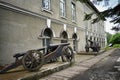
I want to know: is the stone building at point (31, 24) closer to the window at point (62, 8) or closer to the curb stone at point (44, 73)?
the window at point (62, 8)

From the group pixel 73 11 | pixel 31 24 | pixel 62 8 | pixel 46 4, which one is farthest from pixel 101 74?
pixel 73 11

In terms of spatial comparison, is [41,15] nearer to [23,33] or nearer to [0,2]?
[23,33]

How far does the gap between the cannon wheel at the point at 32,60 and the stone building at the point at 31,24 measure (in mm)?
1786

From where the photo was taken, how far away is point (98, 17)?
25.3 feet

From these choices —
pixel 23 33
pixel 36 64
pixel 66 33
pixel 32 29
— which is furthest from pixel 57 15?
pixel 36 64

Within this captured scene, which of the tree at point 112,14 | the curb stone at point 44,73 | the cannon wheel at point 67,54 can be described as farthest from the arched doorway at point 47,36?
the tree at point 112,14

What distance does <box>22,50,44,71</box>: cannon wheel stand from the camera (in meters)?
5.75

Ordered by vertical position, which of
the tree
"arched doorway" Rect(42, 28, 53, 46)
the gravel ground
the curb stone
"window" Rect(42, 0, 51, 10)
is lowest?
the gravel ground

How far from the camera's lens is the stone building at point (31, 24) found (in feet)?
23.9

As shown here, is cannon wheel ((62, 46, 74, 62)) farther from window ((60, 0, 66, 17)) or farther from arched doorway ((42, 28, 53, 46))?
window ((60, 0, 66, 17))

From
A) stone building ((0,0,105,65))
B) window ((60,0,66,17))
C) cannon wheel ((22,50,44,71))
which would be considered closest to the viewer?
cannon wheel ((22,50,44,71))

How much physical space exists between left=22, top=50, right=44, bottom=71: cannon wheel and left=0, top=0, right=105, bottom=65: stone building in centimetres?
179

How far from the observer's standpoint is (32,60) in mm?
5812

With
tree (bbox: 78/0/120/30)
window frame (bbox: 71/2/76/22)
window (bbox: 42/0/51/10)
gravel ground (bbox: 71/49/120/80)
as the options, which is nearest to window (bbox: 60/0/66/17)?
window frame (bbox: 71/2/76/22)
